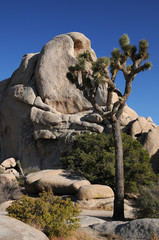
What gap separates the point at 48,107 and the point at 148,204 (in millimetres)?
21171

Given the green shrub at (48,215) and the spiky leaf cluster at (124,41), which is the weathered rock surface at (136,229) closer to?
the green shrub at (48,215)

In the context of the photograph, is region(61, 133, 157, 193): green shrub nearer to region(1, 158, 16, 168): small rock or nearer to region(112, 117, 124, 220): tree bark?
region(112, 117, 124, 220): tree bark

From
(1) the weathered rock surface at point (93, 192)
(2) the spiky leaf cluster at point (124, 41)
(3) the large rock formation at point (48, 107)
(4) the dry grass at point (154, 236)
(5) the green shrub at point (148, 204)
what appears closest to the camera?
(4) the dry grass at point (154, 236)

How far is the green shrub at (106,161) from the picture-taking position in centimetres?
1606

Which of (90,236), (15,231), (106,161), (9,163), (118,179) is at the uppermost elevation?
(106,161)

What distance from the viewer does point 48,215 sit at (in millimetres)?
5688

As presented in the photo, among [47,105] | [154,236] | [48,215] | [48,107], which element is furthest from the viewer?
[47,105]

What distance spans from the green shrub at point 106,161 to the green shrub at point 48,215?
10.1 m

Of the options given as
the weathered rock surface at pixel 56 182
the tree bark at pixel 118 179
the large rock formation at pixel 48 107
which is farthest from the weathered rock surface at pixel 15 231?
the large rock formation at pixel 48 107

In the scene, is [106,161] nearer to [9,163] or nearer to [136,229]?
[136,229]

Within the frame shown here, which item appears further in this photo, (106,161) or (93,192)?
(106,161)

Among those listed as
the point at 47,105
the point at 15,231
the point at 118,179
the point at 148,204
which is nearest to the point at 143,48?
the point at 118,179

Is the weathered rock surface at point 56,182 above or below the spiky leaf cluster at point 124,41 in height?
below

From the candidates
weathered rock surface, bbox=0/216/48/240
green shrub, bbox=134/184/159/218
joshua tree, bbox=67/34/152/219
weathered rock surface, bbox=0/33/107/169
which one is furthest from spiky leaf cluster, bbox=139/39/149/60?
weathered rock surface, bbox=0/33/107/169
